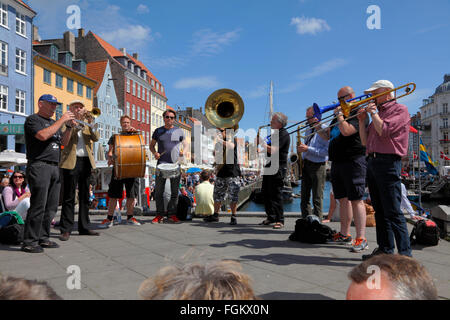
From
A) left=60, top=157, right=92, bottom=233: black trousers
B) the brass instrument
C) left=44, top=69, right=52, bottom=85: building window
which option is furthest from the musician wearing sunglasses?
left=44, top=69, right=52, bottom=85: building window

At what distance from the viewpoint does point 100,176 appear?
71.1 feet

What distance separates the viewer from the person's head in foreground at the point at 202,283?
98 centimetres

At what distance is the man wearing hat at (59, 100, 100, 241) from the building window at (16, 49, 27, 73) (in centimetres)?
2897

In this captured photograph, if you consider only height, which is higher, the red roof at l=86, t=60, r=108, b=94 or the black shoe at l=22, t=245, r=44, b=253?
the red roof at l=86, t=60, r=108, b=94

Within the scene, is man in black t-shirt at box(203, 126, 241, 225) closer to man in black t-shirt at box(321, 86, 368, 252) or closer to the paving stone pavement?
the paving stone pavement

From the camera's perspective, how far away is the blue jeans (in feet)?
12.6

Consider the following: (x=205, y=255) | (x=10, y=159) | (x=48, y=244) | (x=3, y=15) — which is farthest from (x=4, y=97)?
(x=205, y=255)

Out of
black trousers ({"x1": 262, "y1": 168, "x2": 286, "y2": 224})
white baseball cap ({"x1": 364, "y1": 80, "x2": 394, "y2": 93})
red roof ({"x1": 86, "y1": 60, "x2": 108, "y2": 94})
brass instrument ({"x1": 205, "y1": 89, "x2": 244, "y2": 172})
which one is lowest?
black trousers ({"x1": 262, "y1": 168, "x2": 286, "y2": 224})

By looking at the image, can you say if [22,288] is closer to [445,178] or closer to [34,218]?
[34,218]

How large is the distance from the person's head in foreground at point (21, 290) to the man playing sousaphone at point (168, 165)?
630 centimetres

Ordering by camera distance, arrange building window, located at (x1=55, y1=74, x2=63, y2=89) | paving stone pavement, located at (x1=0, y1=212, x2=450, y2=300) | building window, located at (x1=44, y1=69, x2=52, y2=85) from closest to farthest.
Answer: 1. paving stone pavement, located at (x1=0, y1=212, x2=450, y2=300)
2. building window, located at (x1=44, y1=69, x2=52, y2=85)
3. building window, located at (x1=55, y1=74, x2=63, y2=89)

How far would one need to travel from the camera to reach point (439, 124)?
9788cm

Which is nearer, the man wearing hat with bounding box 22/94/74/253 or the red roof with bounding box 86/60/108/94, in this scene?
the man wearing hat with bounding box 22/94/74/253
